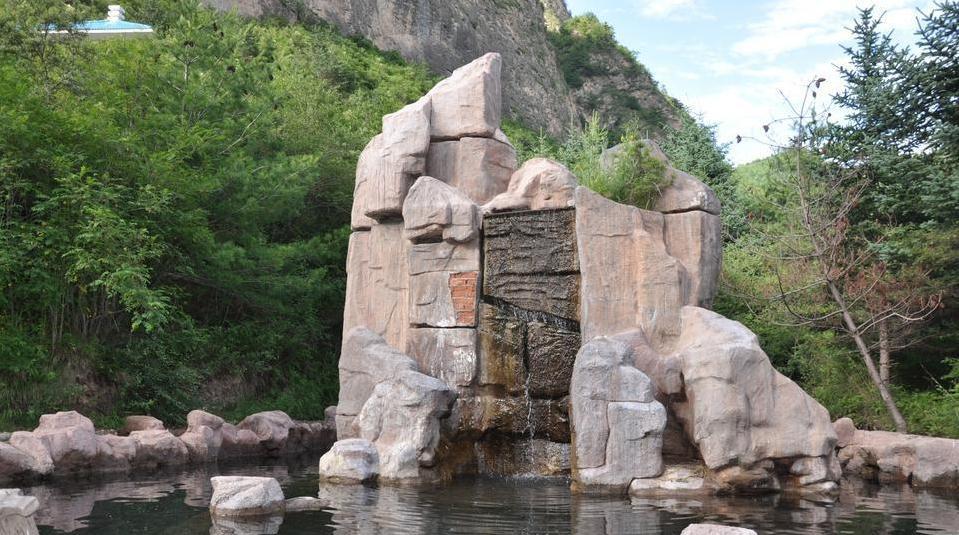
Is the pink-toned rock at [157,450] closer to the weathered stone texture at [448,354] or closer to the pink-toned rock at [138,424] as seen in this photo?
the pink-toned rock at [138,424]

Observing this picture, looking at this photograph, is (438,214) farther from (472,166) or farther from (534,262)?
(472,166)

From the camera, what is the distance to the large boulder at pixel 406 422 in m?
12.1

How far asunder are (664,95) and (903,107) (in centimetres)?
6309

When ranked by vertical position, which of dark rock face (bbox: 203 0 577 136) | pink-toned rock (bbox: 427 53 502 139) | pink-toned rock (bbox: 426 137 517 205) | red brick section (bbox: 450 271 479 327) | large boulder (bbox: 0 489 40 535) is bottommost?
large boulder (bbox: 0 489 40 535)

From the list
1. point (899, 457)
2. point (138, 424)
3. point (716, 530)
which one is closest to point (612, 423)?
point (716, 530)

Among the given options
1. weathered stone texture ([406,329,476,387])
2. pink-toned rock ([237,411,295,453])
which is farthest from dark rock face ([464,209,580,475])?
pink-toned rock ([237,411,295,453])

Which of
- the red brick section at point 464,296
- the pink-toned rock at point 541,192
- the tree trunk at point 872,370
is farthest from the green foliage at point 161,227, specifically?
the tree trunk at point 872,370

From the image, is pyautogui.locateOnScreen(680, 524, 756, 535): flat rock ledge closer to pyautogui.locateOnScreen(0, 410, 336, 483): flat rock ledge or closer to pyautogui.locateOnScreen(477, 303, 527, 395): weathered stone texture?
pyautogui.locateOnScreen(477, 303, 527, 395): weathered stone texture

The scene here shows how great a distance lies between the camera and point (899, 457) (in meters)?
13.4

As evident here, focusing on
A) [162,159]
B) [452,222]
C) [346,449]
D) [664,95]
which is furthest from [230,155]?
[664,95]

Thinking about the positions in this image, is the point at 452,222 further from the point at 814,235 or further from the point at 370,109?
the point at 370,109

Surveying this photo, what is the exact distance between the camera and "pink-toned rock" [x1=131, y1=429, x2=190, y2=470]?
13.5 metres

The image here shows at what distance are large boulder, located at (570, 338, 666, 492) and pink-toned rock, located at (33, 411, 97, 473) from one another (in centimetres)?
636

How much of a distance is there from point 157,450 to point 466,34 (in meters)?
52.8
